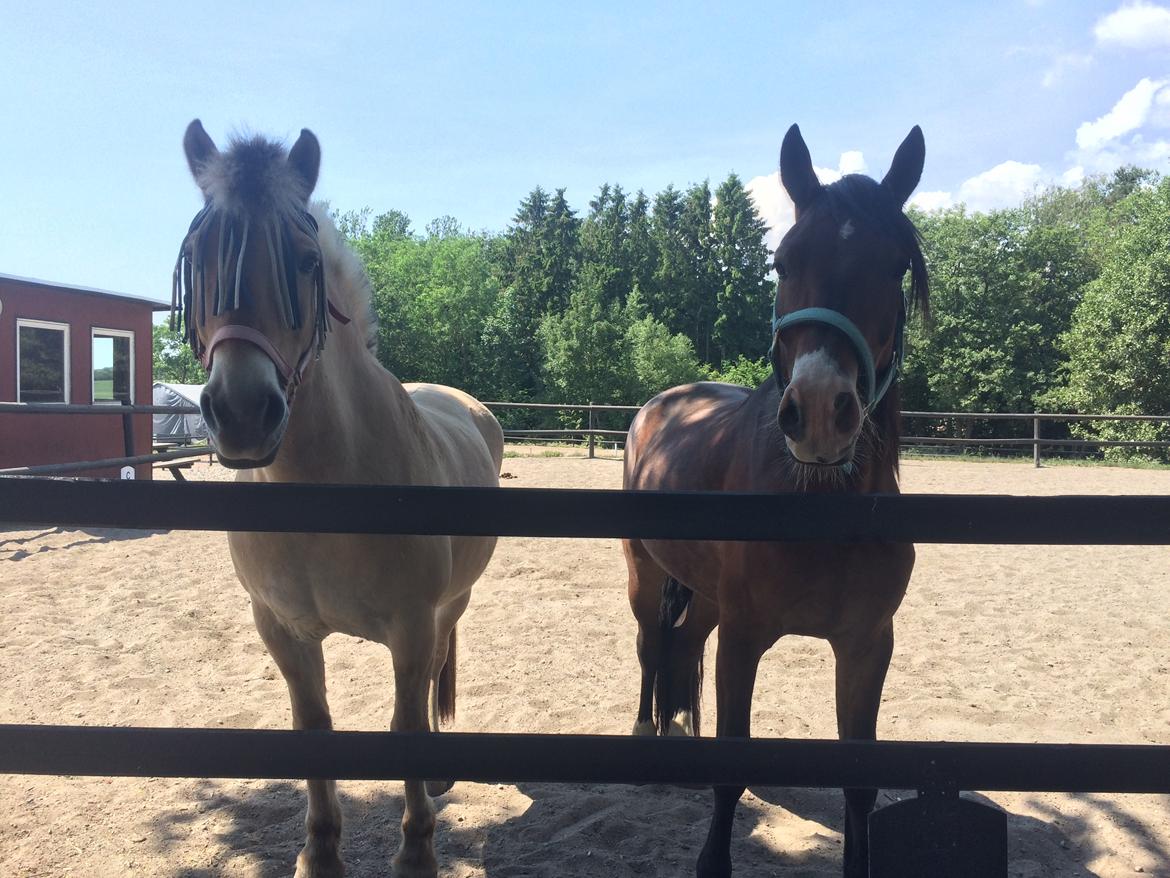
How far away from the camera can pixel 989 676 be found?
4227 mm

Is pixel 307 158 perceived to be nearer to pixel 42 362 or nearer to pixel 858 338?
pixel 858 338

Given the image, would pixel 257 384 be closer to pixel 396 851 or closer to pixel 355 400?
pixel 355 400

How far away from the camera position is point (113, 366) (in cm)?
1135

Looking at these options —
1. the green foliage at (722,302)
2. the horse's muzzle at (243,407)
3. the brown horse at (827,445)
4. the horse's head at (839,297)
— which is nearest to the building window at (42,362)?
the horse's muzzle at (243,407)

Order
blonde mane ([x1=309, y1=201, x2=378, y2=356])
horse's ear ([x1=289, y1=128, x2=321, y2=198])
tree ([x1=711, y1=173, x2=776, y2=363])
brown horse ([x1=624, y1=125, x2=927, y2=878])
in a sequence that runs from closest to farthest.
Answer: brown horse ([x1=624, y1=125, x2=927, y2=878]) < horse's ear ([x1=289, y1=128, x2=321, y2=198]) < blonde mane ([x1=309, y1=201, x2=378, y2=356]) < tree ([x1=711, y1=173, x2=776, y2=363])

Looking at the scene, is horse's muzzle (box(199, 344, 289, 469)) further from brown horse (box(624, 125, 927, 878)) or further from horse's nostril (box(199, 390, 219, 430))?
brown horse (box(624, 125, 927, 878))

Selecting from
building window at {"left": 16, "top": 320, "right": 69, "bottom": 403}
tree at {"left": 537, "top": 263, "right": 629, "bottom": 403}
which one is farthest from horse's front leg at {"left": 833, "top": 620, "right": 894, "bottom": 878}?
tree at {"left": 537, "top": 263, "right": 629, "bottom": 403}

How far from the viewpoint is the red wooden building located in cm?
956

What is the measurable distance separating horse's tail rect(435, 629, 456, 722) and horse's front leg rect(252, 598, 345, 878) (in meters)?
0.94

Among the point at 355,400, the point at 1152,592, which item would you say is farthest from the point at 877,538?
the point at 1152,592

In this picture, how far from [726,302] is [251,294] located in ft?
147

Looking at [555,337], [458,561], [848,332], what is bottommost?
[458,561]

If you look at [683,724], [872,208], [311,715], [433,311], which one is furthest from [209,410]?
[433,311]

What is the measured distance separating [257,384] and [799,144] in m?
1.61
